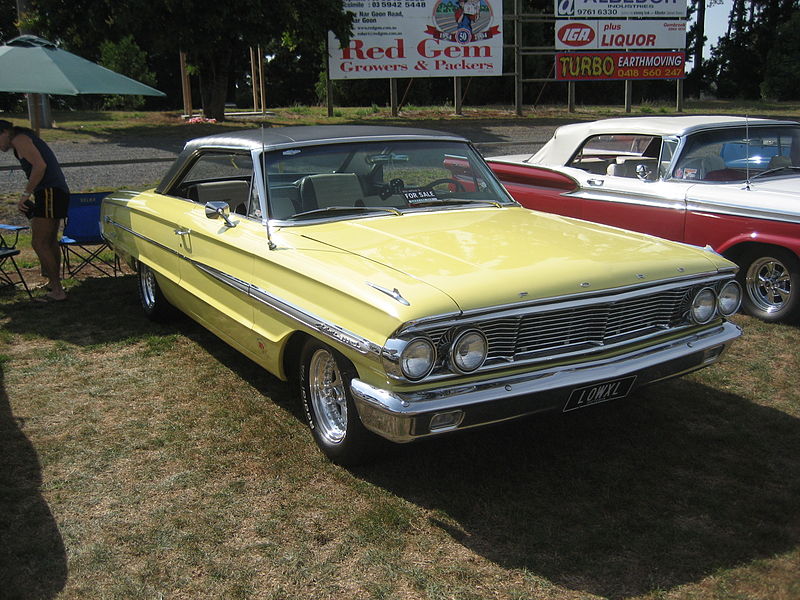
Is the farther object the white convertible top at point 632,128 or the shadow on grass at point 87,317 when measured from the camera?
the white convertible top at point 632,128

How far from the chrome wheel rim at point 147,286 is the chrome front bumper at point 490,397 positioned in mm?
3236

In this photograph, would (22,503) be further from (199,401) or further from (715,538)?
(715,538)

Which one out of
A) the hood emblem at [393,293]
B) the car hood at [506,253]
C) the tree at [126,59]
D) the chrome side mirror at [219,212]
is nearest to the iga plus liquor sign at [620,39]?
the tree at [126,59]

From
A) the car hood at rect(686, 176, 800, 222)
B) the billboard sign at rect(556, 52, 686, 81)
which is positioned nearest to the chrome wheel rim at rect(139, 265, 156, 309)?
the car hood at rect(686, 176, 800, 222)

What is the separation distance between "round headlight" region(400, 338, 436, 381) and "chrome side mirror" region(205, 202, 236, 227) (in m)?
1.86

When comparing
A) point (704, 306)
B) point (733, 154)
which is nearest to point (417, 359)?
point (704, 306)

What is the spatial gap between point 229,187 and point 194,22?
49.8 feet

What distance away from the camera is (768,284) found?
6.08 meters

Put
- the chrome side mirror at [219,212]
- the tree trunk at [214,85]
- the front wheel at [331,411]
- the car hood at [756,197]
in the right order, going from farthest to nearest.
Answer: the tree trunk at [214,85] < the car hood at [756,197] < the chrome side mirror at [219,212] < the front wheel at [331,411]

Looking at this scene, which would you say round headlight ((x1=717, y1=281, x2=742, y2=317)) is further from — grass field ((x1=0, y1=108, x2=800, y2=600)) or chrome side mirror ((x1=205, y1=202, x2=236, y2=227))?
chrome side mirror ((x1=205, y1=202, x2=236, y2=227))

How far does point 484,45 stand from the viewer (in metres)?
22.9

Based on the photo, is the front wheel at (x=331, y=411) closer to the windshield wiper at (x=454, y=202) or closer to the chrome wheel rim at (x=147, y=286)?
the windshield wiper at (x=454, y=202)

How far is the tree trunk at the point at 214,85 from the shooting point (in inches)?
811

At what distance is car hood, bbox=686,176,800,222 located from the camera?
574cm
